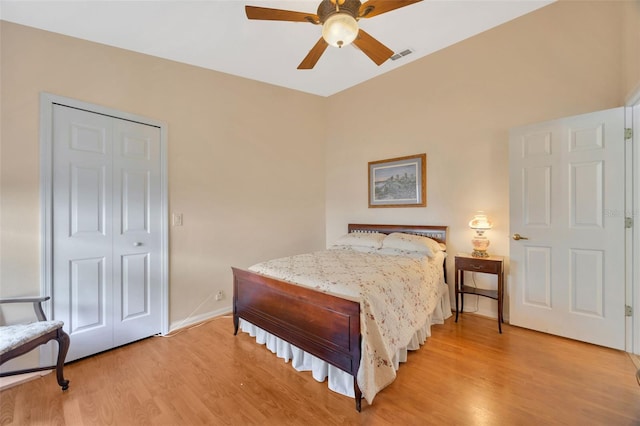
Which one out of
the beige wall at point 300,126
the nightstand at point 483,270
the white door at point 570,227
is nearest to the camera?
the beige wall at point 300,126

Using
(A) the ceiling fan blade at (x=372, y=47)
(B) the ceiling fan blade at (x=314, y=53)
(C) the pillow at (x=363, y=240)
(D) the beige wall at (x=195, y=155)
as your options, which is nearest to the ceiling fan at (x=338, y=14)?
(A) the ceiling fan blade at (x=372, y=47)

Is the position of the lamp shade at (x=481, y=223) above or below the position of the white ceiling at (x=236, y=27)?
below

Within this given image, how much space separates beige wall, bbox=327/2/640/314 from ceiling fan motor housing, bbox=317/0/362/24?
212 centimetres

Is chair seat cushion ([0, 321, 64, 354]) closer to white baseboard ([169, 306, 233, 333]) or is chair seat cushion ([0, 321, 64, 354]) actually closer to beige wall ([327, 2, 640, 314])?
white baseboard ([169, 306, 233, 333])

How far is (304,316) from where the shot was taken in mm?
2078

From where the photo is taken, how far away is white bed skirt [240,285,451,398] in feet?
6.23

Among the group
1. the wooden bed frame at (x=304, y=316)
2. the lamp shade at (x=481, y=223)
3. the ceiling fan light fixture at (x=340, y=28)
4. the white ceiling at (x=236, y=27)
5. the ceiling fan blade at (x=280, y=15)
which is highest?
the white ceiling at (x=236, y=27)

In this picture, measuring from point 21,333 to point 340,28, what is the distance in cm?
290

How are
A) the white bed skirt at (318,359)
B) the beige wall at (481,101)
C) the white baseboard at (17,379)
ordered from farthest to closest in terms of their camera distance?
the beige wall at (481,101)
the white baseboard at (17,379)
the white bed skirt at (318,359)

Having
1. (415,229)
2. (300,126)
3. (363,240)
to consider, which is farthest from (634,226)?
(300,126)

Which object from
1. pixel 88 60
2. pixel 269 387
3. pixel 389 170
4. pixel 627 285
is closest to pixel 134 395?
pixel 269 387

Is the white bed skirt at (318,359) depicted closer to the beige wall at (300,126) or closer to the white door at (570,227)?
the beige wall at (300,126)

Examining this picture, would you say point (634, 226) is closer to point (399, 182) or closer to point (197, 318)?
point (399, 182)

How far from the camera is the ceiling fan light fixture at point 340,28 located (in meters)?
1.72
